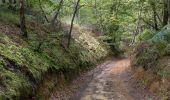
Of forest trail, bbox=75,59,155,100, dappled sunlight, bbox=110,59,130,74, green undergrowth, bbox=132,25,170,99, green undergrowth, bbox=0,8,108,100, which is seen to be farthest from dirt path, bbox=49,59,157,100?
dappled sunlight, bbox=110,59,130,74

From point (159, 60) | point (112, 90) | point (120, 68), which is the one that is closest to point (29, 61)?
point (112, 90)

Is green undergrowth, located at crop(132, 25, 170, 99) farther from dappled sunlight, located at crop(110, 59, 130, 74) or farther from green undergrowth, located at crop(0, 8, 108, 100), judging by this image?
green undergrowth, located at crop(0, 8, 108, 100)

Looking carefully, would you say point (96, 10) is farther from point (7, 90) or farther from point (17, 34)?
point (7, 90)

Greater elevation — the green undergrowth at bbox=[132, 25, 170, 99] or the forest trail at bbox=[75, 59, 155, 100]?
the green undergrowth at bbox=[132, 25, 170, 99]

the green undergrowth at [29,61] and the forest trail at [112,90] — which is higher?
the green undergrowth at [29,61]

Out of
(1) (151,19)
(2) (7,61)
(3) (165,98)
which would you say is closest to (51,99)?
(2) (7,61)

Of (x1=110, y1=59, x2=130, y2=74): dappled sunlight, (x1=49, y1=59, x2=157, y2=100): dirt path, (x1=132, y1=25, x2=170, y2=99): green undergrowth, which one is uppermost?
(x1=132, y1=25, x2=170, y2=99): green undergrowth

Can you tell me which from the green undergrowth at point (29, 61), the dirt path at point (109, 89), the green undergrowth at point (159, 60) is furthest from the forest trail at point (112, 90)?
the green undergrowth at point (29, 61)

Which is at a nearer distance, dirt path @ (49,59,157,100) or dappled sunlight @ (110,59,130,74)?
dirt path @ (49,59,157,100)

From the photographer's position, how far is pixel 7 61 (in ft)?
37.1

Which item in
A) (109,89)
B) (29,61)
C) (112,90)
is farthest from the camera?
(109,89)

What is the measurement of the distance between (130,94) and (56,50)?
18.8 ft

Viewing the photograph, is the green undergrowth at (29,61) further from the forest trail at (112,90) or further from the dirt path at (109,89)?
the forest trail at (112,90)

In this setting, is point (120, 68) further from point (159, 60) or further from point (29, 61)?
point (29, 61)
